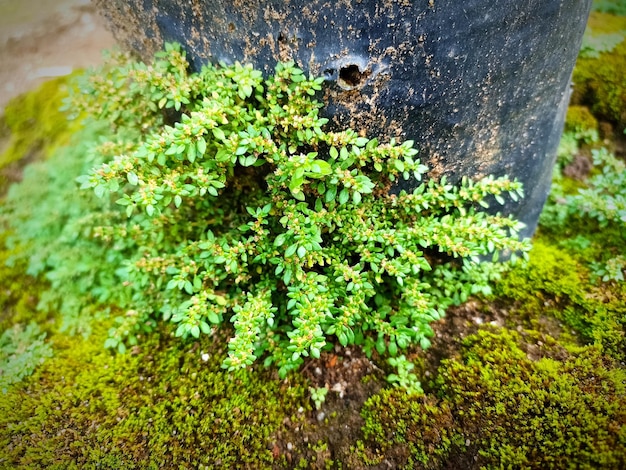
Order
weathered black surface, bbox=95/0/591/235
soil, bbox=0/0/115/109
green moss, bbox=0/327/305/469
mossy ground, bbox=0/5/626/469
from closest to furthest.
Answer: weathered black surface, bbox=95/0/591/235, mossy ground, bbox=0/5/626/469, green moss, bbox=0/327/305/469, soil, bbox=0/0/115/109

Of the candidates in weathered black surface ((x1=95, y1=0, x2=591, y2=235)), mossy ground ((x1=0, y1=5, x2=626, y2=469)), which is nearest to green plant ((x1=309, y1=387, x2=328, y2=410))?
mossy ground ((x1=0, y1=5, x2=626, y2=469))

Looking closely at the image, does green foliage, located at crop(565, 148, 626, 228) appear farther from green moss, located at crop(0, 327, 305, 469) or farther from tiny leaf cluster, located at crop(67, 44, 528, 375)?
green moss, located at crop(0, 327, 305, 469)

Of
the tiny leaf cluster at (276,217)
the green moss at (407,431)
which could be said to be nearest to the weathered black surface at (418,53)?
the tiny leaf cluster at (276,217)

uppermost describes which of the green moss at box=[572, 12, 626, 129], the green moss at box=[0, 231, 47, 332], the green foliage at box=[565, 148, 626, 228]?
the green moss at box=[572, 12, 626, 129]

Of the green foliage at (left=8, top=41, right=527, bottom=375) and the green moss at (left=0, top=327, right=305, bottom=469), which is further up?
the green foliage at (left=8, top=41, right=527, bottom=375)

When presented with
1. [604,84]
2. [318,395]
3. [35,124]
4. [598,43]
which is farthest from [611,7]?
[35,124]

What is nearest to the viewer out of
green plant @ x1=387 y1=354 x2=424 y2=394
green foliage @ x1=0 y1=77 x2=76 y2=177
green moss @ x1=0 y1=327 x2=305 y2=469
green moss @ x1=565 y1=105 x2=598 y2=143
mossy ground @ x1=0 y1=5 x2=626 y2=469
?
mossy ground @ x1=0 y1=5 x2=626 y2=469
